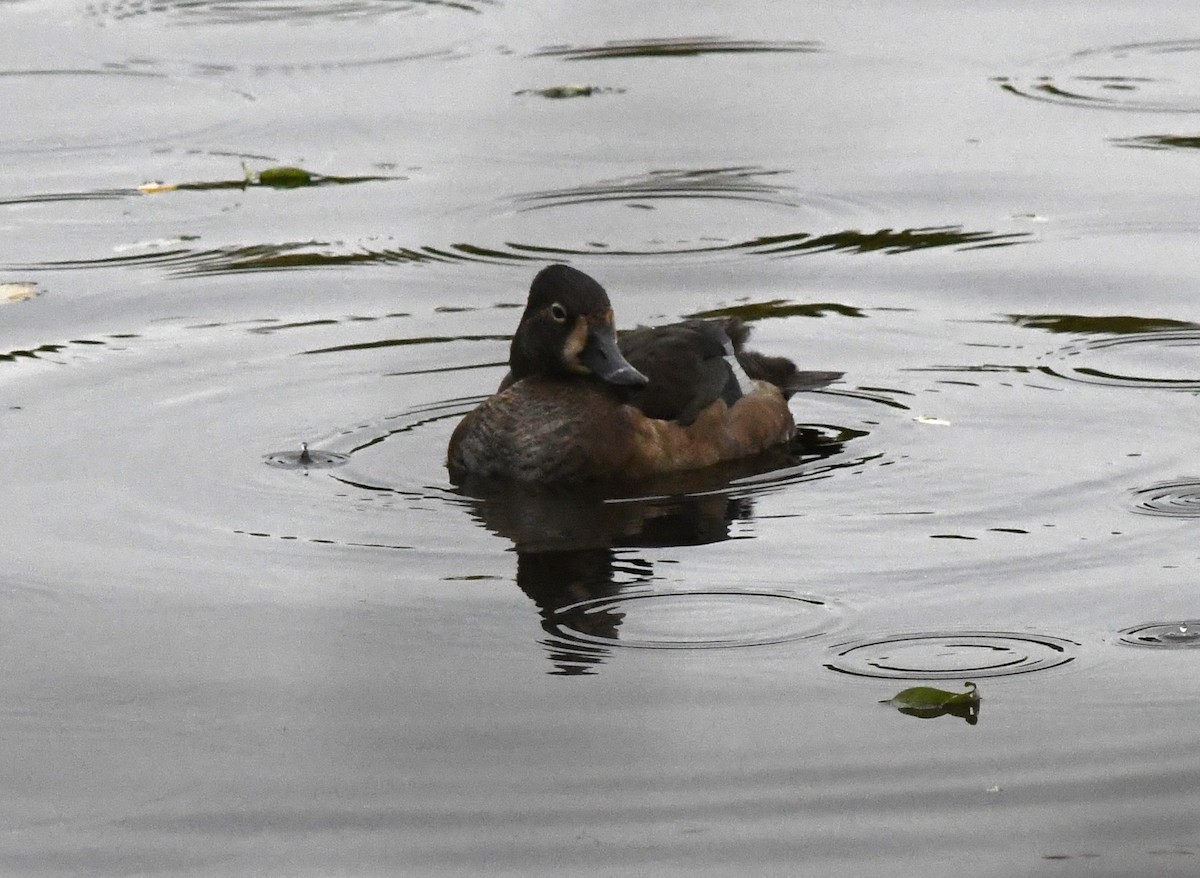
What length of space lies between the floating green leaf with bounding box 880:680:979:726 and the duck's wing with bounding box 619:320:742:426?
2.99 m

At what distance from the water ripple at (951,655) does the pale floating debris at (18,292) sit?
5.66m

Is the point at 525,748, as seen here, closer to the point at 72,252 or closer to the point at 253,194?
the point at 72,252

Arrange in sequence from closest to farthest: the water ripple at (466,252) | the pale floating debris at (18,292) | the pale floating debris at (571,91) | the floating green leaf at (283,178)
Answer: the pale floating debris at (18,292), the water ripple at (466,252), the floating green leaf at (283,178), the pale floating debris at (571,91)

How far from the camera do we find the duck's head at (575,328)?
27.2 feet

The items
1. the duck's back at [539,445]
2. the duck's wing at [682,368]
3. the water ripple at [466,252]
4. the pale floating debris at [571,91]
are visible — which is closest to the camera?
the duck's back at [539,445]

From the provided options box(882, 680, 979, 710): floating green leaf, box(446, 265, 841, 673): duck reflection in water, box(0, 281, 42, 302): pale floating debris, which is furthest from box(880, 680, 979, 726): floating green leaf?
box(0, 281, 42, 302): pale floating debris

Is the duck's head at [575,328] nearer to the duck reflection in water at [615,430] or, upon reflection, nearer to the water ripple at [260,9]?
the duck reflection in water at [615,430]

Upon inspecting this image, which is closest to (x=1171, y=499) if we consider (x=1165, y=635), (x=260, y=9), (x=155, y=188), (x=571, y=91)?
(x=1165, y=635)

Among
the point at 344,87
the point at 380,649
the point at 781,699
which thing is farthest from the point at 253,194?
the point at 781,699

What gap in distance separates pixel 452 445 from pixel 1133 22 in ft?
28.8

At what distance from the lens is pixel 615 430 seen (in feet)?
26.7

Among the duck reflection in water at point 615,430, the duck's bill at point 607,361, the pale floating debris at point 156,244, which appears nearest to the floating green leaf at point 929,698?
the duck reflection in water at point 615,430

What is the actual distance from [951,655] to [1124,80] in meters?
8.84

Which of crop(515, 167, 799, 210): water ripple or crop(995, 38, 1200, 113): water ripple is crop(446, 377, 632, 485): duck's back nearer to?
crop(515, 167, 799, 210): water ripple
